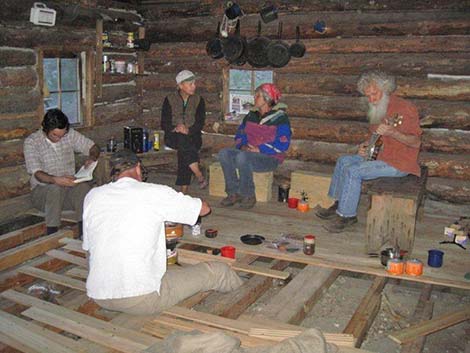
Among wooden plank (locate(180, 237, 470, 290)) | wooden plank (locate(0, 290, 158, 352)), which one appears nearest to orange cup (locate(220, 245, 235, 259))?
wooden plank (locate(180, 237, 470, 290))

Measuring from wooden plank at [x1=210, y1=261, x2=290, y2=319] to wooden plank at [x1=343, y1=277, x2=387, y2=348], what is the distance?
93 cm

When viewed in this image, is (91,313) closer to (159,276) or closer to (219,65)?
(159,276)

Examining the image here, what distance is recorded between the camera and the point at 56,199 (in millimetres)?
6281

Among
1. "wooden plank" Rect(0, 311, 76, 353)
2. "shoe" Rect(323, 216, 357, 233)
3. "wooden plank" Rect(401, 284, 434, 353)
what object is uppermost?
"shoe" Rect(323, 216, 357, 233)

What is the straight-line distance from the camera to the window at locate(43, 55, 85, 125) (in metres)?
7.74

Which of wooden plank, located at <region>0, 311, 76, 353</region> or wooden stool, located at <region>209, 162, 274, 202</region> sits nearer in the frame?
wooden plank, located at <region>0, 311, 76, 353</region>

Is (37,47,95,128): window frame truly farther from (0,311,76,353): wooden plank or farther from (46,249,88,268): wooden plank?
(0,311,76,353): wooden plank

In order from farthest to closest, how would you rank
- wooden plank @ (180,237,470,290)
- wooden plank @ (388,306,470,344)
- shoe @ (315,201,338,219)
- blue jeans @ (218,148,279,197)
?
blue jeans @ (218,148,279,197) < shoe @ (315,201,338,219) < wooden plank @ (180,237,470,290) < wooden plank @ (388,306,470,344)

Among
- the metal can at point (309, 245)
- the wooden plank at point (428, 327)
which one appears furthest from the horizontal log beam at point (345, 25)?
the wooden plank at point (428, 327)

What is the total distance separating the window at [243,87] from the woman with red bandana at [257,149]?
1.29 meters

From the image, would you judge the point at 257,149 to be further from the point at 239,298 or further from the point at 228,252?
the point at 239,298

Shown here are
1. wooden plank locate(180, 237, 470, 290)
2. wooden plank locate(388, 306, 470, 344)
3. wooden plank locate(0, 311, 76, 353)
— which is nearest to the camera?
wooden plank locate(0, 311, 76, 353)

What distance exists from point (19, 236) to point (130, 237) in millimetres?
3036

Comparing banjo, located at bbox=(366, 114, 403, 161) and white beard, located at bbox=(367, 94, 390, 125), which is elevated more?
white beard, located at bbox=(367, 94, 390, 125)
